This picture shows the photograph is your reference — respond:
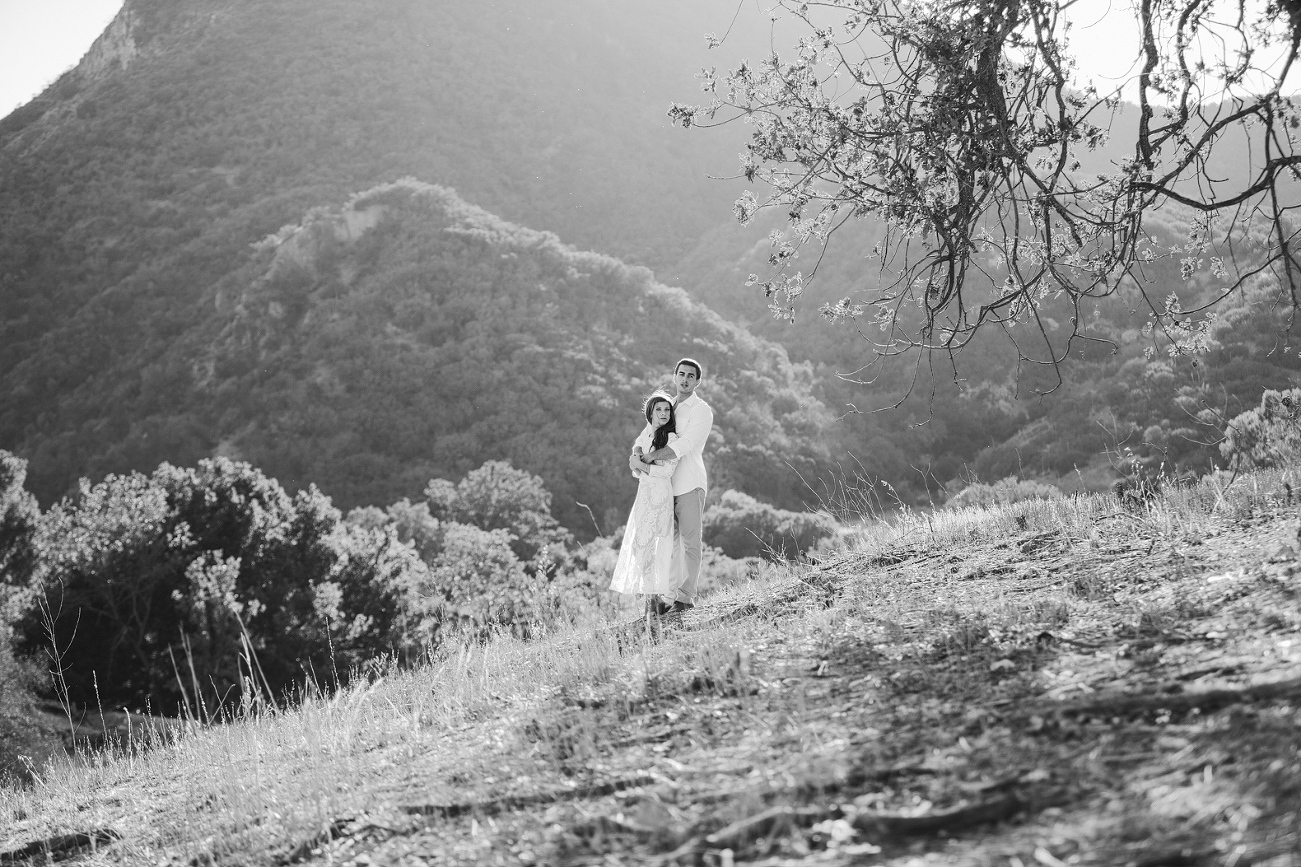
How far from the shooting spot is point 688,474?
644cm

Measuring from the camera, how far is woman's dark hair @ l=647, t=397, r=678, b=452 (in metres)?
6.53

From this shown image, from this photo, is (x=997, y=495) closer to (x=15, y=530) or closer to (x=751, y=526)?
(x=751, y=526)

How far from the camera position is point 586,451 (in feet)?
113

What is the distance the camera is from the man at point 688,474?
6.38 m

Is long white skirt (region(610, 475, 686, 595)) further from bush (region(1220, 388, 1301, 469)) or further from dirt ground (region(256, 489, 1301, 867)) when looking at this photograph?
bush (region(1220, 388, 1301, 469))

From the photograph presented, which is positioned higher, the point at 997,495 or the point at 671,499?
the point at 671,499

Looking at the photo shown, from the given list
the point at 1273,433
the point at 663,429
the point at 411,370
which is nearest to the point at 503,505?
the point at 411,370

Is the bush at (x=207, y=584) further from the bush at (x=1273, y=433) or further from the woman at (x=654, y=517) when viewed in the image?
the bush at (x=1273, y=433)

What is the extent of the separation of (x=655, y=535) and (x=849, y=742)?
391cm

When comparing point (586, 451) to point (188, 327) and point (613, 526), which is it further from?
point (188, 327)

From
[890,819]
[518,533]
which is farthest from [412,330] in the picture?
[890,819]

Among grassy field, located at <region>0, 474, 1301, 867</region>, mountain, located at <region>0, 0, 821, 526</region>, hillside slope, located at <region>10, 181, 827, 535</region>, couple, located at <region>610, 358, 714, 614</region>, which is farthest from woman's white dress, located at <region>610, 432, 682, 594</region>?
mountain, located at <region>0, 0, 821, 526</region>

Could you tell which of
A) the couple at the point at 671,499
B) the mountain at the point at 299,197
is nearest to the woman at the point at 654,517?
the couple at the point at 671,499

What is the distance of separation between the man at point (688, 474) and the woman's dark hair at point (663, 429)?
0.06 meters
